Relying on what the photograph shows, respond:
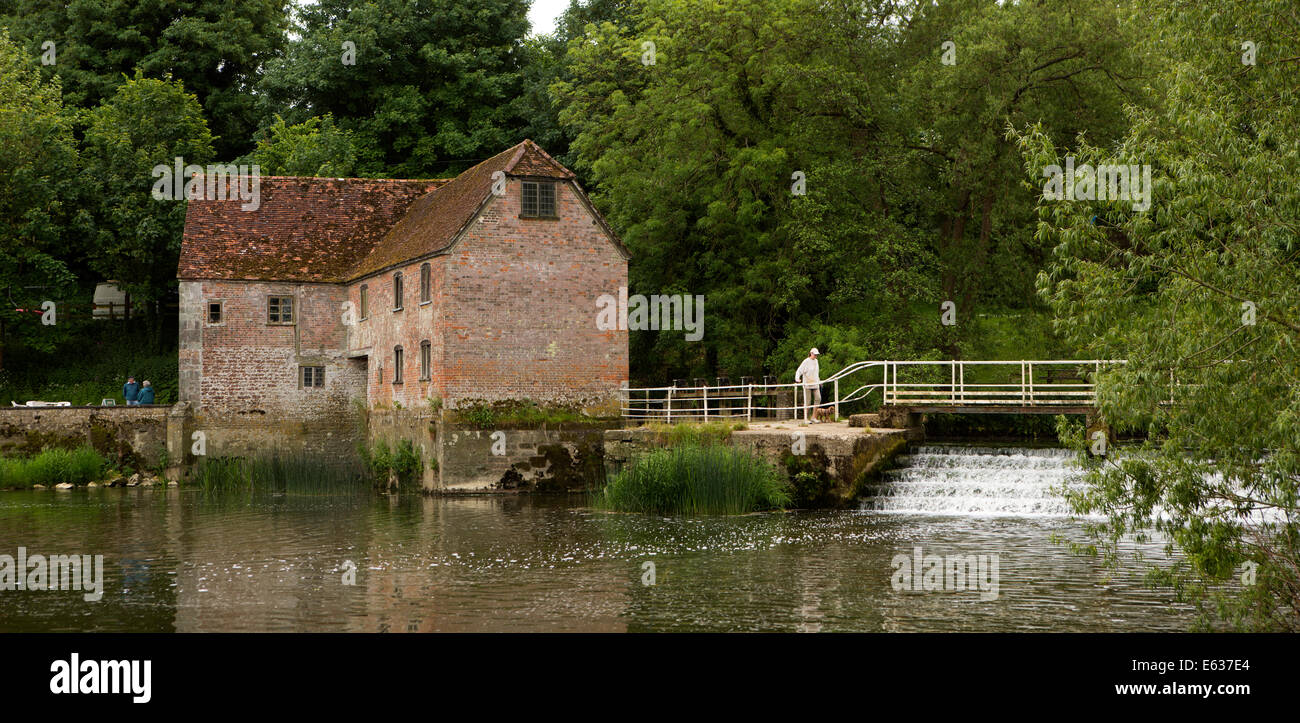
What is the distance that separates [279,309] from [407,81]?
1626 centimetres

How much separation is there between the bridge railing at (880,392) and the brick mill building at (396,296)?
2.44 meters

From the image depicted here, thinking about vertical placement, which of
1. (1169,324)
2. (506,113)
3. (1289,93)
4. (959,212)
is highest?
(506,113)

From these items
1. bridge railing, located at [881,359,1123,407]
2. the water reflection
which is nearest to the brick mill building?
the water reflection

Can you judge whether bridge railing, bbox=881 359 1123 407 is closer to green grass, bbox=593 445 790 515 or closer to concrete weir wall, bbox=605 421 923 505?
concrete weir wall, bbox=605 421 923 505

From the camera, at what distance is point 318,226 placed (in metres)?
39.0

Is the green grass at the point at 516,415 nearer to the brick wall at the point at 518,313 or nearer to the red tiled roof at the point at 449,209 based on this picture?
the brick wall at the point at 518,313

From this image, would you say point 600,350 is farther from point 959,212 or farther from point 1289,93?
point 1289,93

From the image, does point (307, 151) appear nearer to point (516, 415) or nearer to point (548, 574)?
point (516, 415)

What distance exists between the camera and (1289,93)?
11586 mm

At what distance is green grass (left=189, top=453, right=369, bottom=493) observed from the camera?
1330 inches

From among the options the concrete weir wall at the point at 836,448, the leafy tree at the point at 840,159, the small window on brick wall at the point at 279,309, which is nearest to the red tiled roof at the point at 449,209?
the small window on brick wall at the point at 279,309

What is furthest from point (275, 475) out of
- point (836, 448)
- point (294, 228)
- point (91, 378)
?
point (836, 448)

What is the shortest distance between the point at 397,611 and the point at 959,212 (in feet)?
87.7
